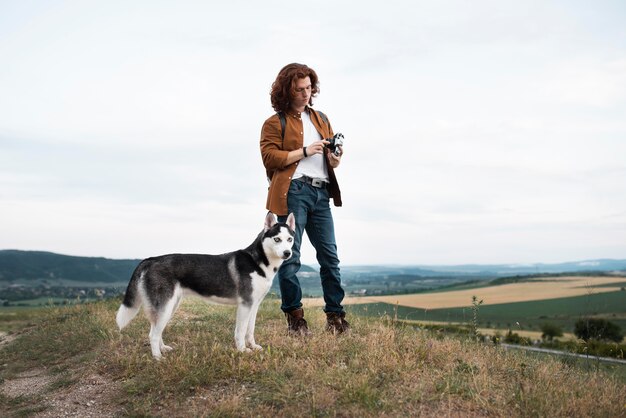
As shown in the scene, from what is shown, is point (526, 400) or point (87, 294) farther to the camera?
point (87, 294)

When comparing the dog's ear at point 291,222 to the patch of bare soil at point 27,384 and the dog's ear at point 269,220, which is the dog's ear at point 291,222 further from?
the patch of bare soil at point 27,384

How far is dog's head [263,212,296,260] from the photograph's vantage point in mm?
6633

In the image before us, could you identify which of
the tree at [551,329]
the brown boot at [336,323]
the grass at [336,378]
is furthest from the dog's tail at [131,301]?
the tree at [551,329]

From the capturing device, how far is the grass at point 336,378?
5.36m

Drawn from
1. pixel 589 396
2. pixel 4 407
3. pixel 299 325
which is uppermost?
pixel 299 325

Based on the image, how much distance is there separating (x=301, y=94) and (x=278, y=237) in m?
2.19

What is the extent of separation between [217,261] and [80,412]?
2.37m

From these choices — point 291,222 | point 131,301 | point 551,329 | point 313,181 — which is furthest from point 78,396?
point 551,329

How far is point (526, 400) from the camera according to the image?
545 centimetres

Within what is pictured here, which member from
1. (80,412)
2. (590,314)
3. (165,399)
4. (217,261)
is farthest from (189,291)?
(590,314)

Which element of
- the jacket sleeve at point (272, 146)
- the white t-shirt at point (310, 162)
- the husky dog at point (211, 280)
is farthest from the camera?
the white t-shirt at point (310, 162)

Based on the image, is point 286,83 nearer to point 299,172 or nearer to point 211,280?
point 299,172

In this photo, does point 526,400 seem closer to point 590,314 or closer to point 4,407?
point 590,314

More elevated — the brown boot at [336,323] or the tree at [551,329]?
the brown boot at [336,323]
